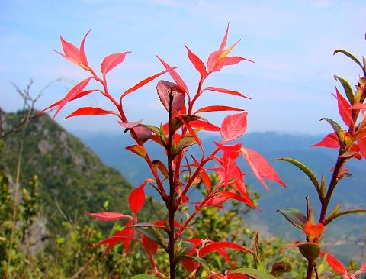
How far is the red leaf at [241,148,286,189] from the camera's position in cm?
83

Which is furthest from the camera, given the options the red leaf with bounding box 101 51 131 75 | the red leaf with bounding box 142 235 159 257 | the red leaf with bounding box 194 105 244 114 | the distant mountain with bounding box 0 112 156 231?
the distant mountain with bounding box 0 112 156 231

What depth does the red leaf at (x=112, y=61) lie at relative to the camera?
104cm

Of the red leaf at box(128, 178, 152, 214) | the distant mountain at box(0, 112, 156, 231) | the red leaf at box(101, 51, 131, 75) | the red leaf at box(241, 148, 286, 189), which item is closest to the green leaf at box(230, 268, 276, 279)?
the red leaf at box(241, 148, 286, 189)

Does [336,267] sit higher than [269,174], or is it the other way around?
[269,174]

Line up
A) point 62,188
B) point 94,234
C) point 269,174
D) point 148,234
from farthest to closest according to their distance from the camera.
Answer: point 62,188
point 94,234
point 148,234
point 269,174

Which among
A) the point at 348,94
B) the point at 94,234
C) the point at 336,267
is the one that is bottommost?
the point at 94,234

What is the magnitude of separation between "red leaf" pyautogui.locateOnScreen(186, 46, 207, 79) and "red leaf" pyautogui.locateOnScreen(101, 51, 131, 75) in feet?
0.54

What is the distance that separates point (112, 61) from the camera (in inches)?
41.3

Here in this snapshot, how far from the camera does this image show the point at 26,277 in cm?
381

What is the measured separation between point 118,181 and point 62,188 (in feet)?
18.0

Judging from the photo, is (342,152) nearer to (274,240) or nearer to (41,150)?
(274,240)

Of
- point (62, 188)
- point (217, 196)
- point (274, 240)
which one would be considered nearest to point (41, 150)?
point (62, 188)

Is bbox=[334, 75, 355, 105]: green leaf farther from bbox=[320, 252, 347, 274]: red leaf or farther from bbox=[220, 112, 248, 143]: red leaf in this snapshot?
bbox=[320, 252, 347, 274]: red leaf

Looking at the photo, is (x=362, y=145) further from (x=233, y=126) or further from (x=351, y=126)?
(x=233, y=126)
